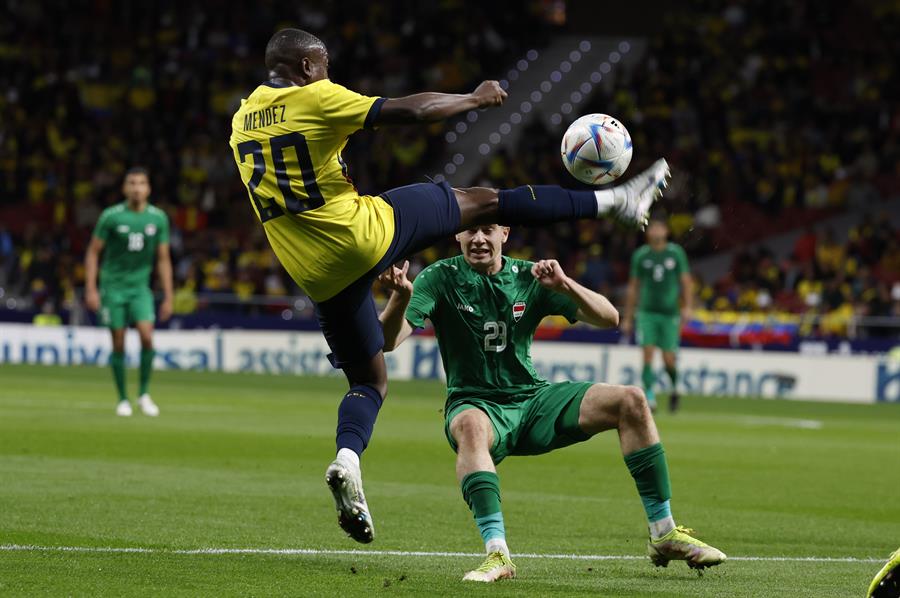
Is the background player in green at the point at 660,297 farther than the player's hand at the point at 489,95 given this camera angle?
Yes

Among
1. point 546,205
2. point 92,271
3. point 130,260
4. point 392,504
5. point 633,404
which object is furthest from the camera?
point 130,260

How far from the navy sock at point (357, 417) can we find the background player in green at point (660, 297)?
1269 cm

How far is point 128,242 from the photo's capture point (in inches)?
627

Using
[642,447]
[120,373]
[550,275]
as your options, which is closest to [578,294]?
[550,275]

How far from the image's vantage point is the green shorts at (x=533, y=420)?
275 inches

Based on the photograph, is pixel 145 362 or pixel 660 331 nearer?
pixel 145 362

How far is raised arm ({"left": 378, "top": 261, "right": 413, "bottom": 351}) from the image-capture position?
6.92 metres

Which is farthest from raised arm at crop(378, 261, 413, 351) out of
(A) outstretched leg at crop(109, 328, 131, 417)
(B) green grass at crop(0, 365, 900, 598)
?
(A) outstretched leg at crop(109, 328, 131, 417)

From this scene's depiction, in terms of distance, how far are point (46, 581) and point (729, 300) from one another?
22301mm

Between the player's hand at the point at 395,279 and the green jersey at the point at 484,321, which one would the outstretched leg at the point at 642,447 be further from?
the player's hand at the point at 395,279

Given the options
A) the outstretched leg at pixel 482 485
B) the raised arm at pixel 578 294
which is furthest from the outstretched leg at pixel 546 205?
the outstretched leg at pixel 482 485

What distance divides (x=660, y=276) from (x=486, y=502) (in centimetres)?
1324

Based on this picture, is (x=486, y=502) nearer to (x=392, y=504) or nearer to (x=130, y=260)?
(x=392, y=504)

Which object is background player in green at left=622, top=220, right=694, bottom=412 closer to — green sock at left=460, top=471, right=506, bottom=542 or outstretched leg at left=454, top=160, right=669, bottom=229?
outstretched leg at left=454, top=160, right=669, bottom=229
